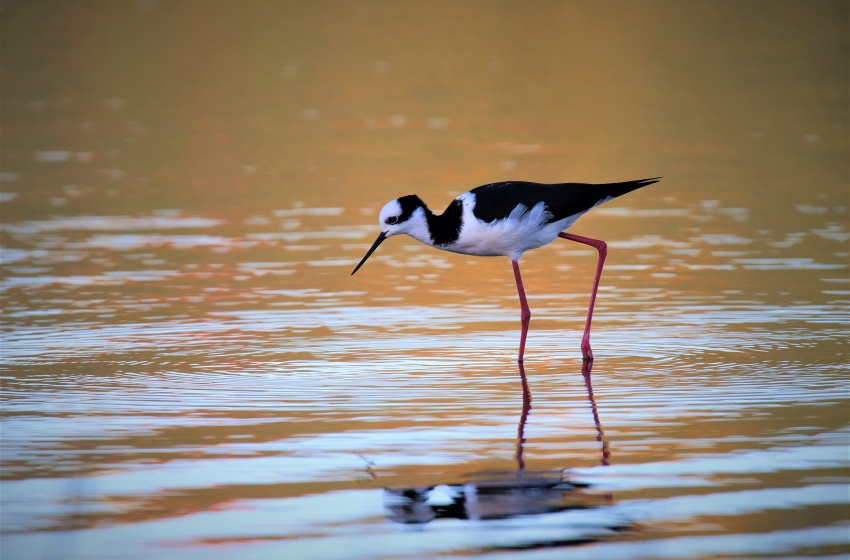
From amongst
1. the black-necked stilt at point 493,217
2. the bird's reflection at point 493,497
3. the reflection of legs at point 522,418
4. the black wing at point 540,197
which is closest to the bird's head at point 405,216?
the black-necked stilt at point 493,217

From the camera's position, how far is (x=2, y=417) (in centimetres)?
826

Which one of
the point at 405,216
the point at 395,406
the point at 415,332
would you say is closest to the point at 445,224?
the point at 405,216

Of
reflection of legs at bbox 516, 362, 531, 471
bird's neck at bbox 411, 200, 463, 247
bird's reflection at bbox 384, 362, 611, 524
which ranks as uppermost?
bird's neck at bbox 411, 200, 463, 247

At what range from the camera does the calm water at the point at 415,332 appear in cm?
629

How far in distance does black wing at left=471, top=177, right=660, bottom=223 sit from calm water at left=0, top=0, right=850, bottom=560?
96 centimetres

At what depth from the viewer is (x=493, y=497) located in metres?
6.41

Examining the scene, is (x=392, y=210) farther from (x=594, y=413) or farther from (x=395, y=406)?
(x=594, y=413)

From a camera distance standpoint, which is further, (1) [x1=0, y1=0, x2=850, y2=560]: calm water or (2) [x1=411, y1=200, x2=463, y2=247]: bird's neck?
(2) [x1=411, y1=200, x2=463, y2=247]: bird's neck

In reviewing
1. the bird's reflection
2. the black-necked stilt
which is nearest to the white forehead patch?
the black-necked stilt

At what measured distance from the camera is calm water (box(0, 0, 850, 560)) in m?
6.29

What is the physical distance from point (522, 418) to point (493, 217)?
2.35 metres

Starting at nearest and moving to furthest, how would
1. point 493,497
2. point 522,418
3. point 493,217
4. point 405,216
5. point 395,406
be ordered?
point 493,497 → point 522,418 → point 395,406 → point 493,217 → point 405,216

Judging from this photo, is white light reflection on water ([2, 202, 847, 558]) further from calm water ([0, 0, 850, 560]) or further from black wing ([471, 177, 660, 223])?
black wing ([471, 177, 660, 223])

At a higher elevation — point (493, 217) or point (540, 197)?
point (540, 197)
